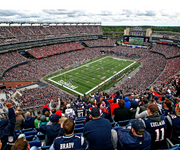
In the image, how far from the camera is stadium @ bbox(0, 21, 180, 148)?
23513mm

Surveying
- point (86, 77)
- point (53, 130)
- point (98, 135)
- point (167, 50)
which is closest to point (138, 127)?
point (98, 135)

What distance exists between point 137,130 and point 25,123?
17.4ft

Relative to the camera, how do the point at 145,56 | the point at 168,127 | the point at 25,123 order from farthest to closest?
the point at 145,56, the point at 25,123, the point at 168,127

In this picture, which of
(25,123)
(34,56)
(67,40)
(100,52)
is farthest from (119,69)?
(25,123)

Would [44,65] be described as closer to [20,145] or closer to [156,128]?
[20,145]

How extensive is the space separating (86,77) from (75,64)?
11.3 m

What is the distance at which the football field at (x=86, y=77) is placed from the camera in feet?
100

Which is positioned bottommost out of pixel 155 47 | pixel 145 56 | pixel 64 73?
pixel 64 73

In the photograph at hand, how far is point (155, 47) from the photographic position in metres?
53.8

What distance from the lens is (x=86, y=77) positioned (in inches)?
1419

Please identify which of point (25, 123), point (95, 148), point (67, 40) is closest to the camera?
point (95, 148)

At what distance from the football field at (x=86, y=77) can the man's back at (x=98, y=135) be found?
25098 mm

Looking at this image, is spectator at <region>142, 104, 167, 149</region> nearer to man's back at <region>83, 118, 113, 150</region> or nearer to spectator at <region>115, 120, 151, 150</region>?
spectator at <region>115, 120, 151, 150</region>

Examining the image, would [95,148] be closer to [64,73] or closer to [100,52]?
[64,73]
